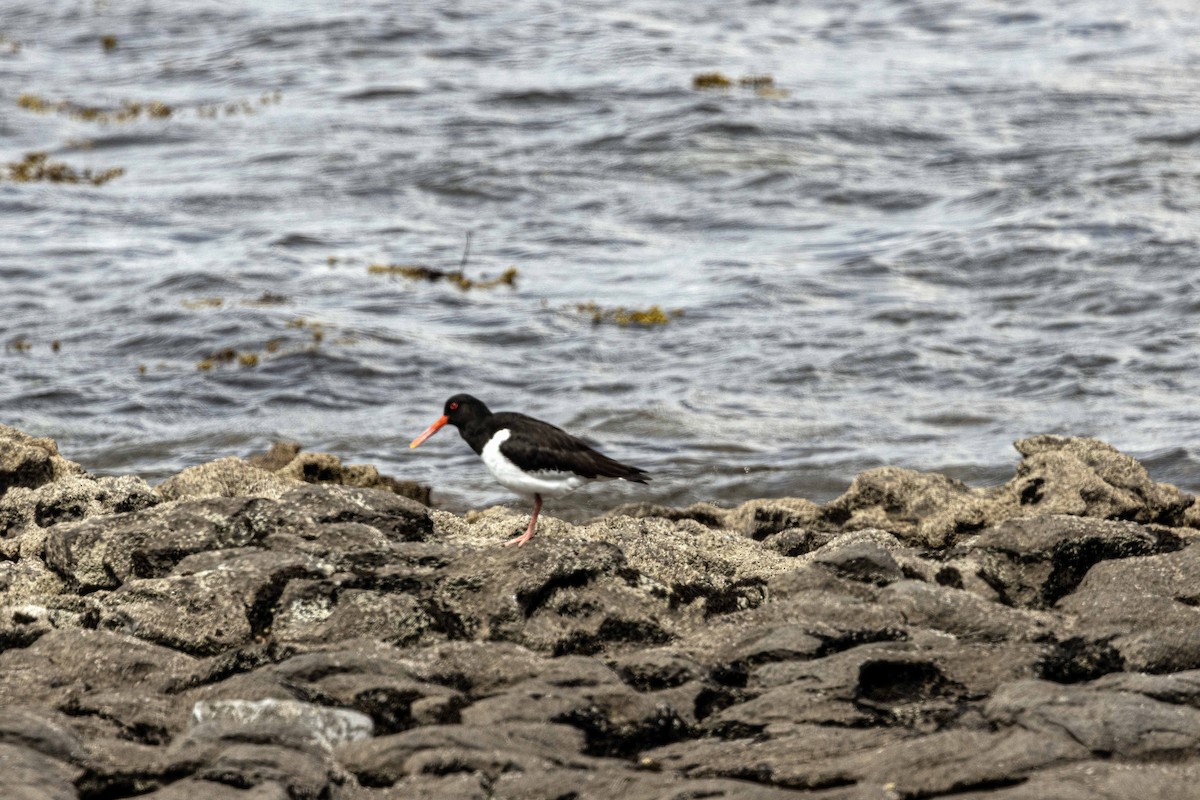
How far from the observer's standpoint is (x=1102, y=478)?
31.5ft

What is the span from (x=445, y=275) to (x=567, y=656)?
14529 millimetres

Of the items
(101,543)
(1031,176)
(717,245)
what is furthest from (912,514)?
(1031,176)

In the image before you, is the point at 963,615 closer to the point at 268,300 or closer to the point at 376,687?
the point at 376,687

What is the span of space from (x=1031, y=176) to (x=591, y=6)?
1668cm

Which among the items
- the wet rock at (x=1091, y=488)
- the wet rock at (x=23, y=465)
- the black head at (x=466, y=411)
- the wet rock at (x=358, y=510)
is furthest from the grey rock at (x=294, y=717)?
the wet rock at (x=1091, y=488)

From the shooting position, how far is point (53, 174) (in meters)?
26.2

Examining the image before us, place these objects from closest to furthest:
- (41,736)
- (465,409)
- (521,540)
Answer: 1. (41,736)
2. (521,540)
3. (465,409)

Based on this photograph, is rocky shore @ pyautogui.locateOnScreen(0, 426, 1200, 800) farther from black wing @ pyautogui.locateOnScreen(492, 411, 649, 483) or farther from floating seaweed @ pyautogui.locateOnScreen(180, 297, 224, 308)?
floating seaweed @ pyautogui.locateOnScreen(180, 297, 224, 308)

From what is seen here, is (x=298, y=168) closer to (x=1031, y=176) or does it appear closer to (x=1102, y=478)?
(x=1031, y=176)

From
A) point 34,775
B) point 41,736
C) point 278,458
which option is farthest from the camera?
point 278,458

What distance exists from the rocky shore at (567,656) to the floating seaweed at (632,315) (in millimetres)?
9713

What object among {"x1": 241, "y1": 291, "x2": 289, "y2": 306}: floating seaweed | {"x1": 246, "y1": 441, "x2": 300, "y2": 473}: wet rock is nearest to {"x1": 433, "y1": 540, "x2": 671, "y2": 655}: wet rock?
{"x1": 246, "y1": 441, "x2": 300, "y2": 473}: wet rock

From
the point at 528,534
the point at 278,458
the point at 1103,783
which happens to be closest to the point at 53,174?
the point at 278,458

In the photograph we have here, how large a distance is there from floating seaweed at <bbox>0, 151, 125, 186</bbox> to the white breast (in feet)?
63.1
